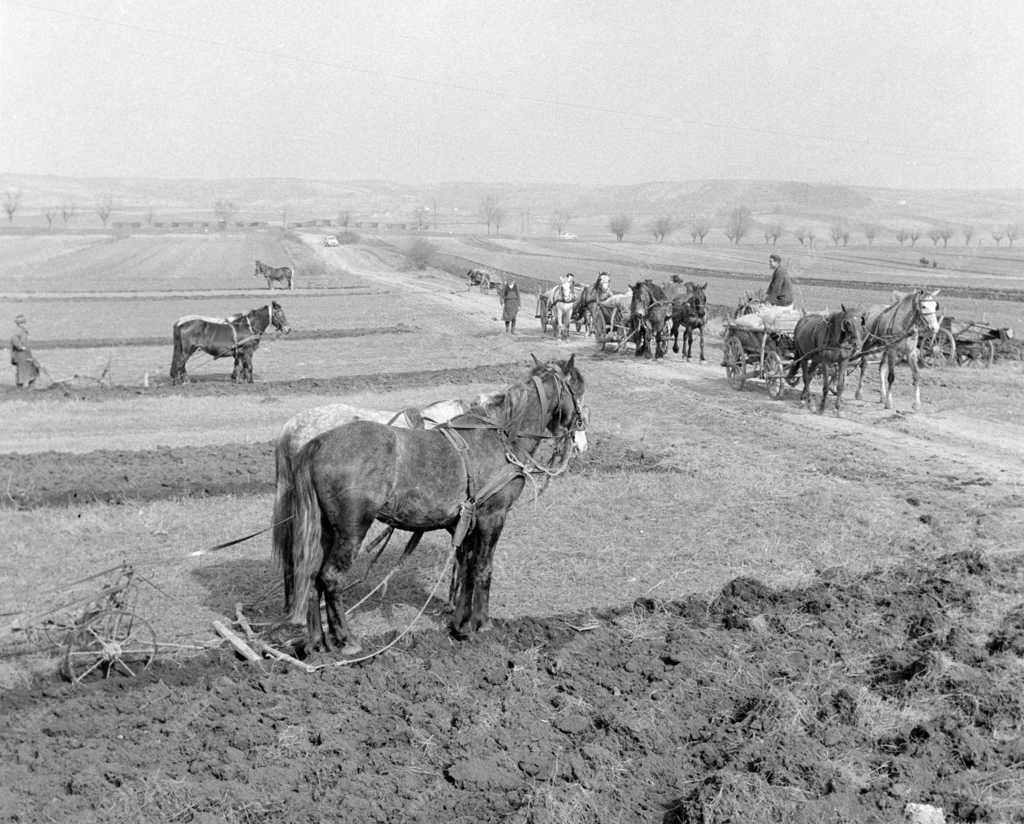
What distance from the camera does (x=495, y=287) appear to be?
1937 inches

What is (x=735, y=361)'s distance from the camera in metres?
19.7

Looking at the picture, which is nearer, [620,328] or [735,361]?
[735,361]

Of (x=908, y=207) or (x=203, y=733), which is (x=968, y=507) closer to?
(x=203, y=733)

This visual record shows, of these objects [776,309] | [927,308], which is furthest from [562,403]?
[776,309]

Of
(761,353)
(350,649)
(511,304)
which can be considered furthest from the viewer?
(511,304)

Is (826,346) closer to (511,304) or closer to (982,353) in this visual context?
(982,353)

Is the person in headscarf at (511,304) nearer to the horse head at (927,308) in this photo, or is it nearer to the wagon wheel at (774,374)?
the wagon wheel at (774,374)

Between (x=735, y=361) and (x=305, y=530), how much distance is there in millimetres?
14395

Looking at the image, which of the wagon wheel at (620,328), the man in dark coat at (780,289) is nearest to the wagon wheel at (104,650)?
the man in dark coat at (780,289)

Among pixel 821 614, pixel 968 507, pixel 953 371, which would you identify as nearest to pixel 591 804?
pixel 821 614

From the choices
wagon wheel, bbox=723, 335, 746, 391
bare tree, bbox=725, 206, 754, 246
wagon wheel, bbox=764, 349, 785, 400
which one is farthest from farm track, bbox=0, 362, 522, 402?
bare tree, bbox=725, 206, 754, 246

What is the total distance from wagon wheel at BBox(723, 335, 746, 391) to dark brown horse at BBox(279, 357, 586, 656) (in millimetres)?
12104

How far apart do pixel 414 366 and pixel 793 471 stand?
13286 mm

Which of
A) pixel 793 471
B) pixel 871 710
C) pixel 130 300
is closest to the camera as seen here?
pixel 871 710
